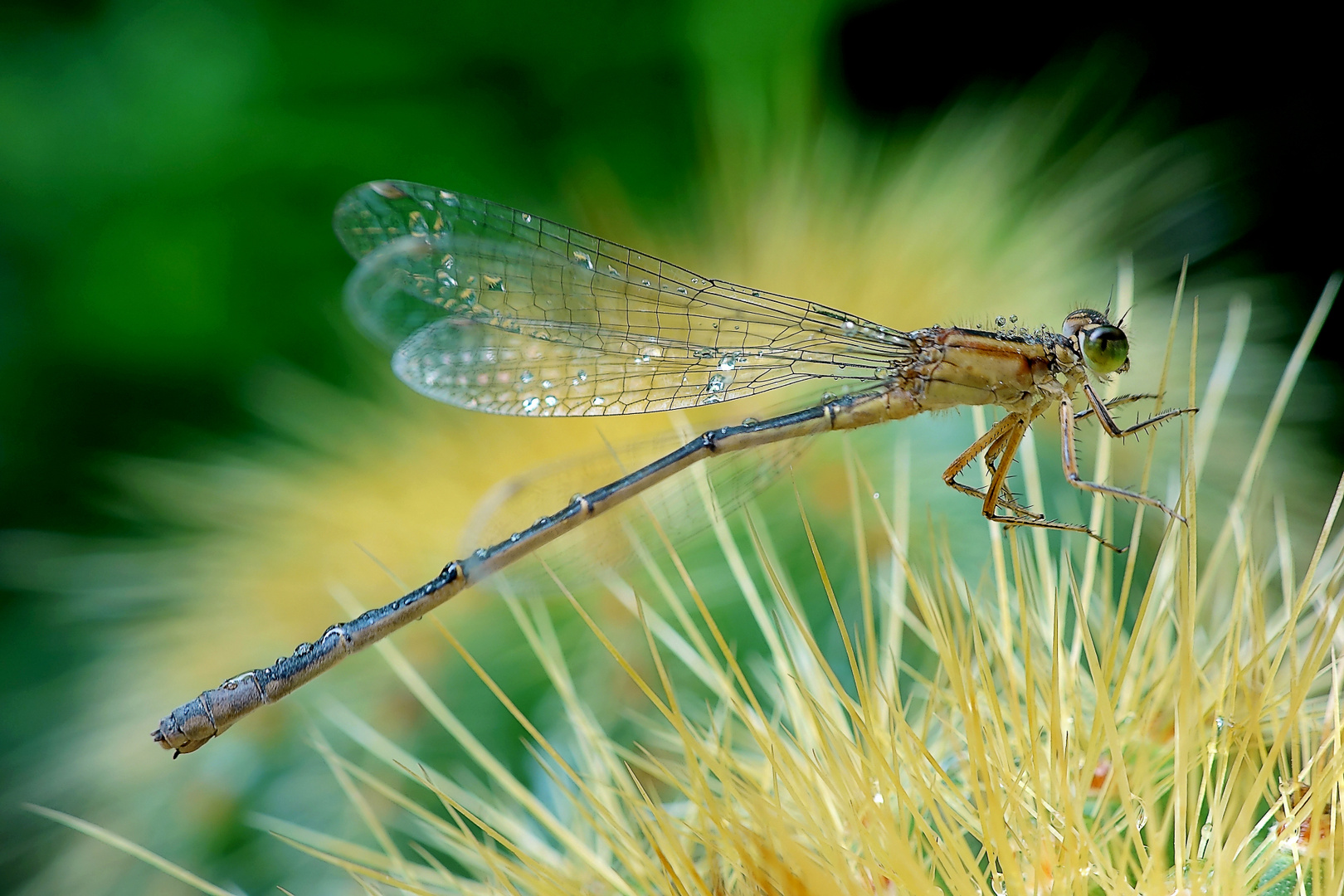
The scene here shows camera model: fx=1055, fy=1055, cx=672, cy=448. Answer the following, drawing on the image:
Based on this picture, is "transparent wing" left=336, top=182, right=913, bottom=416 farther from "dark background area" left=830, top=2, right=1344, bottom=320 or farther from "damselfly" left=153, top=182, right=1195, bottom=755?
"dark background area" left=830, top=2, right=1344, bottom=320

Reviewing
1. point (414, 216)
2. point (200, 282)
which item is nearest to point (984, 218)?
point (414, 216)

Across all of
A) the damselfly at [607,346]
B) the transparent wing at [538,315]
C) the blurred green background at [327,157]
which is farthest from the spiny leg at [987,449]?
the blurred green background at [327,157]

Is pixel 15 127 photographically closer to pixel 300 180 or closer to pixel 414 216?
pixel 300 180

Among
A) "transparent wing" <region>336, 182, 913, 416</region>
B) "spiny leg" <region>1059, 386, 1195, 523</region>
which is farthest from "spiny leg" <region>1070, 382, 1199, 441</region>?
"transparent wing" <region>336, 182, 913, 416</region>

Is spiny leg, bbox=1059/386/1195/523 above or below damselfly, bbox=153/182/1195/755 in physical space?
below

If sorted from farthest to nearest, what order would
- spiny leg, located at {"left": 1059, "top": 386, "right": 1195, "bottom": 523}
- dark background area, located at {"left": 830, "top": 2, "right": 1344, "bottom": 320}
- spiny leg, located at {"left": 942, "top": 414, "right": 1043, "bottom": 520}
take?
dark background area, located at {"left": 830, "top": 2, "right": 1344, "bottom": 320}
spiny leg, located at {"left": 942, "top": 414, "right": 1043, "bottom": 520}
spiny leg, located at {"left": 1059, "top": 386, "right": 1195, "bottom": 523}

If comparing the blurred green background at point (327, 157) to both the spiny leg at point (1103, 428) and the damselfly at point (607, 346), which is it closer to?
the damselfly at point (607, 346)
